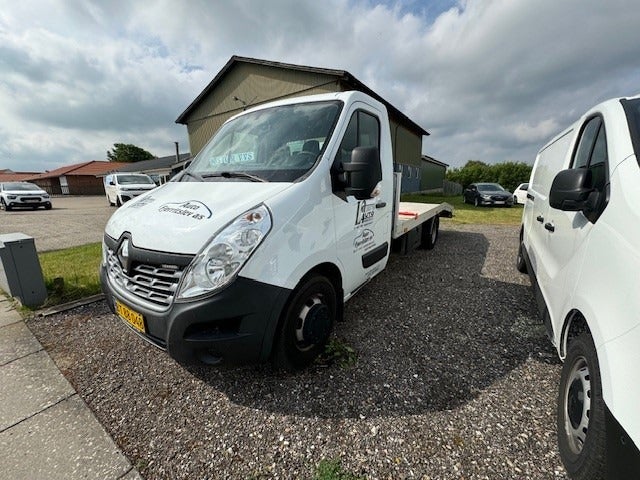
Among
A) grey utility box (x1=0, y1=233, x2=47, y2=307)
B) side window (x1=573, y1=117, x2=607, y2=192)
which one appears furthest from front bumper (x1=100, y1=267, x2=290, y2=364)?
grey utility box (x1=0, y1=233, x2=47, y2=307)

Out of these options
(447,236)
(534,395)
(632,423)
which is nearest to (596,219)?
(632,423)

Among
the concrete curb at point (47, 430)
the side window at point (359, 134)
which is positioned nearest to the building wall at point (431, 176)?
the side window at point (359, 134)

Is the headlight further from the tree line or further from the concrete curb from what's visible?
the tree line

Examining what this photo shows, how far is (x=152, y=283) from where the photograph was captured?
2.02 meters

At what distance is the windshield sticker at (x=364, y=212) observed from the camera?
2803 mm

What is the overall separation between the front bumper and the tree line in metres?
41.7

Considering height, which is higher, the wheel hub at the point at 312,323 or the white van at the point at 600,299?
the white van at the point at 600,299

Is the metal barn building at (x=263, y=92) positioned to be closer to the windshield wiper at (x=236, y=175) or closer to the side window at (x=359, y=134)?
the side window at (x=359, y=134)

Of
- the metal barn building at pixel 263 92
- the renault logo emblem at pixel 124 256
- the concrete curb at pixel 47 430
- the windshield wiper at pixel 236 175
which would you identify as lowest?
the concrete curb at pixel 47 430

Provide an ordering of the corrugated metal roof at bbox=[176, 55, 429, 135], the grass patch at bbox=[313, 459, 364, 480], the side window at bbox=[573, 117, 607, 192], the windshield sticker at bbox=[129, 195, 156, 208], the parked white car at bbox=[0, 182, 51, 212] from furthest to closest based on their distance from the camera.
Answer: the parked white car at bbox=[0, 182, 51, 212]
the corrugated metal roof at bbox=[176, 55, 429, 135]
the windshield sticker at bbox=[129, 195, 156, 208]
the side window at bbox=[573, 117, 607, 192]
the grass patch at bbox=[313, 459, 364, 480]

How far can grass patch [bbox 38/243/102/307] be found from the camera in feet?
13.1

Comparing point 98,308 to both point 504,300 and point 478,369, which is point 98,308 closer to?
point 478,369

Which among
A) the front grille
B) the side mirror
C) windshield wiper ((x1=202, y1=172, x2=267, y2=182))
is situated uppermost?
windshield wiper ((x1=202, y1=172, x2=267, y2=182))

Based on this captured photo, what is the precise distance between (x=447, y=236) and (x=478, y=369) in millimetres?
5985
